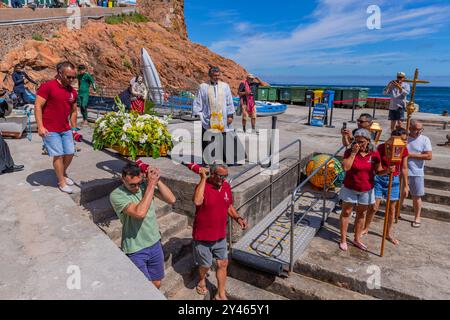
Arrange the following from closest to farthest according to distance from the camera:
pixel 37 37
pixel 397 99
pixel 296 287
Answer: pixel 296 287, pixel 397 99, pixel 37 37

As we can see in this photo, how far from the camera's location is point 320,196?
22.2ft

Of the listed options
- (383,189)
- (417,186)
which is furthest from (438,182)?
(383,189)

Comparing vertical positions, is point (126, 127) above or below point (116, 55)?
below

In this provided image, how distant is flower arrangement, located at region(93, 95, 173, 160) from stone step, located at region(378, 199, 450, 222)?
4.67 metres

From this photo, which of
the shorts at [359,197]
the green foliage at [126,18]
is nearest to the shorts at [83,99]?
the shorts at [359,197]

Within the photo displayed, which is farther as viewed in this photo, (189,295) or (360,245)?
(360,245)

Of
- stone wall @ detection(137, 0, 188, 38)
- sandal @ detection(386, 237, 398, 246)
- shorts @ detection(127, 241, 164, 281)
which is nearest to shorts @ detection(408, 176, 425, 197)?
sandal @ detection(386, 237, 398, 246)

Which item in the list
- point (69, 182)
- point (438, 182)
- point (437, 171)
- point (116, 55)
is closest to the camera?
point (69, 182)

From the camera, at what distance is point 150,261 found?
3604 millimetres

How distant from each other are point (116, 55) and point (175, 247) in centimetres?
3021

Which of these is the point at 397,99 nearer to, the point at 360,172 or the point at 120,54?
the point at 360,172

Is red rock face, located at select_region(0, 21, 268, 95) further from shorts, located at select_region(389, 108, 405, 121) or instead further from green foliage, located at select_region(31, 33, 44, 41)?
shorts, located at select_region(389, 108, 405, 121)

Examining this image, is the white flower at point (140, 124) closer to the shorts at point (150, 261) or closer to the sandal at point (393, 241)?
the shorts at point (150, 261)
